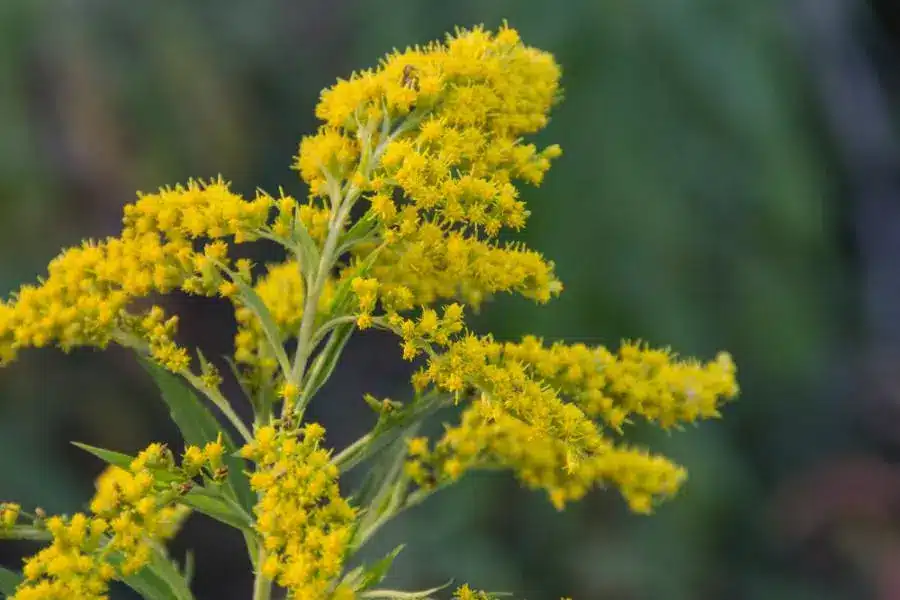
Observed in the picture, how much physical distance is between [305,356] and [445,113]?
46 cm

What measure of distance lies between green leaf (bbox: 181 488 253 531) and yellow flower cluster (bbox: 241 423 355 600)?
0.11m

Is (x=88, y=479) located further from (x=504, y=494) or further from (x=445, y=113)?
(x=445, y=113)

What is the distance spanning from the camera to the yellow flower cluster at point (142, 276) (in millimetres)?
1718

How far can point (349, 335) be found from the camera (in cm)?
175

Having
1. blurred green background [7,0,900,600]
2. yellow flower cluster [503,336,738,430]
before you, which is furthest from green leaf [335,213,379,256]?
blurred green background [7,0,900,600]

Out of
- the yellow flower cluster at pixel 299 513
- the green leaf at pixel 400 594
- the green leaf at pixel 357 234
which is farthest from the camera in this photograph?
the green leaf at pixel 357 234

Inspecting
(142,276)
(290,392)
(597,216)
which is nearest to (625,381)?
(290,392)

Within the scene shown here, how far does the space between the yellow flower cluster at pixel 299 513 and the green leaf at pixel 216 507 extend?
0.11m

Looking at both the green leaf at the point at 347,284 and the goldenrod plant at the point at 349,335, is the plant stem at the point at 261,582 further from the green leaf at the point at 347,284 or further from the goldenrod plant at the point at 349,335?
the green leaf at the point at 347,284

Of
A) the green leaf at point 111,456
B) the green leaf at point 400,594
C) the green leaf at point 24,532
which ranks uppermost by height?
the green leaf at point 111,456

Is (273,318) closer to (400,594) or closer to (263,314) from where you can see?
(263,314)

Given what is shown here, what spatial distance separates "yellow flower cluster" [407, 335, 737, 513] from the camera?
1667mm

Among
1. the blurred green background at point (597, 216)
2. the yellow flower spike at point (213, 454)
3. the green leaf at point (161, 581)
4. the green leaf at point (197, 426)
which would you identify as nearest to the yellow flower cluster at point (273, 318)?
the green leaf at point (197, 426)

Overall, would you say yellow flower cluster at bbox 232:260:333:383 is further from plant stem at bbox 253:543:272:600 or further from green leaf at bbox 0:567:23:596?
green leaf at bbox 0:567:23:596
